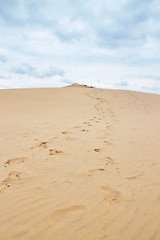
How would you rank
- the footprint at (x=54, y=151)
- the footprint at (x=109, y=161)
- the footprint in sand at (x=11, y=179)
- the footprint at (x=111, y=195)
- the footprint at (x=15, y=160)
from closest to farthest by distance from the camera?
1. the footprint at (x=111, y=195)
2. the footprint in sand at (x=11, y=179)
3. the footprint at (x=15, y=160)
4. the footprint at (x=109, y=161)
5. the footprint at (x=54, y=151)

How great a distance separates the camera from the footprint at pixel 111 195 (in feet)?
6.53

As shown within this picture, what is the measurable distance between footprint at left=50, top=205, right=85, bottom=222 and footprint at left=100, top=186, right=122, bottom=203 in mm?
351

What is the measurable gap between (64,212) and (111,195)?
2.07ft

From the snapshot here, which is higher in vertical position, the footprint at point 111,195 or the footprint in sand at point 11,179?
the footprint at point 111,195

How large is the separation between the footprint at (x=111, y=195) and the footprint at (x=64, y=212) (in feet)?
1.15

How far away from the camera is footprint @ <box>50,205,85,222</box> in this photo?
1.69m

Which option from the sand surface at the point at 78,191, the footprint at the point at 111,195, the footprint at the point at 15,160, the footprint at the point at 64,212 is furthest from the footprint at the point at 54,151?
the footprint at the point at 64,212

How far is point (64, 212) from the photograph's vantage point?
1.77 m

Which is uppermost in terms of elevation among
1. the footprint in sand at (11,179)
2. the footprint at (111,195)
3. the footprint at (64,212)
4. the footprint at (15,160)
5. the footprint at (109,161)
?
the footprint at (109,161)

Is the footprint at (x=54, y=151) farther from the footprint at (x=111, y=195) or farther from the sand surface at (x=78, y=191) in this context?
the footprint at (x=111, y=195)

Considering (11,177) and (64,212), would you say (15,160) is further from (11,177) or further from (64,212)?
(64,212)

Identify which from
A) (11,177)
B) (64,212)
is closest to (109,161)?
(64,212)

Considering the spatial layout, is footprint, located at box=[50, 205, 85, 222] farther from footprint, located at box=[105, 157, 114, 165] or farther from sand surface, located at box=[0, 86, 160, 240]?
footprint, located at box=[105, 157, 114, 165]

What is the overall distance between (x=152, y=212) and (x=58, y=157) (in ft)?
6.20
